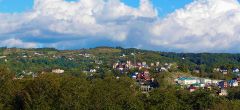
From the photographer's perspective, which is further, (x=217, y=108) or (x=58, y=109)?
Result: (x=217, y=108)

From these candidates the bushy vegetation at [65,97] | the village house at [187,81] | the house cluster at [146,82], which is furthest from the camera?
the village house at [187,81]

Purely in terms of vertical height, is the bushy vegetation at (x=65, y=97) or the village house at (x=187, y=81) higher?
the bushy vegetation at (x=65, y=97)

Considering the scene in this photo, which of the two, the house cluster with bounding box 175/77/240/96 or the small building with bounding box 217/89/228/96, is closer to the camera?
the small building with bounding box 217/89/228/96

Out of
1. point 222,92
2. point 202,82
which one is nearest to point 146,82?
point 202,82

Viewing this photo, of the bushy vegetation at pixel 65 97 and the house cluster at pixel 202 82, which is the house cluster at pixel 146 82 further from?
the bushy vegetation at pixel 65 97

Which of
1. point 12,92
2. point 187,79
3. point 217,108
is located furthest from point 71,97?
point 187,79

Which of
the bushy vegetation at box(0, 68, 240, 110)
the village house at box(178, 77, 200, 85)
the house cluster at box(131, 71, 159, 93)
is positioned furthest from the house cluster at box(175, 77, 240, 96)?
the bushy vegetation at box(0, 68, 240, 110)

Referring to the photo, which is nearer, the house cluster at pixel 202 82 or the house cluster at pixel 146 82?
the house cluster at pixel 146 82

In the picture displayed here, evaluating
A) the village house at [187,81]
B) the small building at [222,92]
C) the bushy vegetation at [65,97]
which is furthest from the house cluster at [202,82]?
the bushy vegetation at [65,97]

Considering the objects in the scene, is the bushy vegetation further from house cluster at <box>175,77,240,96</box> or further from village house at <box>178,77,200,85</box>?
village house at <box>178,77,200,85</box>

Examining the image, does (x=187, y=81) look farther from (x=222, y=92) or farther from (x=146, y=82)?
(x=222, y=92)

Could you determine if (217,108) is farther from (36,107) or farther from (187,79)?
(187,79)
